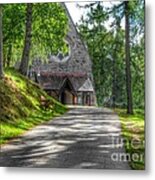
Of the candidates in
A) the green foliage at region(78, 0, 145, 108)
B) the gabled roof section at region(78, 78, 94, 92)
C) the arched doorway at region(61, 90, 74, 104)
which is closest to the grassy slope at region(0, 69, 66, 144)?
the arched doorway at region(61, 90, 74, 104)

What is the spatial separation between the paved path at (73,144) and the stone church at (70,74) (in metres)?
0.07

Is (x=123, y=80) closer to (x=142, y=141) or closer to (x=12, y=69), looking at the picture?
(x=142, y=141)

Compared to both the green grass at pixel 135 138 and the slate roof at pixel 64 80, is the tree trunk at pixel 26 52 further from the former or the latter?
the green grass at pixel 135 138

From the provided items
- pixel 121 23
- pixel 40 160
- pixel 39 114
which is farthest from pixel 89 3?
pixel 40 160

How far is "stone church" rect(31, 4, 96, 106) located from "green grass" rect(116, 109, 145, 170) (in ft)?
0.75

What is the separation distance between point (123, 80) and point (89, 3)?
44 cm

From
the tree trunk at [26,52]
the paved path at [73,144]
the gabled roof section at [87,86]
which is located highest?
the tree trunk at [26,52]

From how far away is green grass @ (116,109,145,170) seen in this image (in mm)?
2922

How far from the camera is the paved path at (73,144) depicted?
2977 millimetres

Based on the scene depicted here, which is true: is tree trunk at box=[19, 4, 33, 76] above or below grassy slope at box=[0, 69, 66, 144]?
above

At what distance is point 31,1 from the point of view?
10.2ft

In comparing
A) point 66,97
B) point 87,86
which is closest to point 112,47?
point 87,86

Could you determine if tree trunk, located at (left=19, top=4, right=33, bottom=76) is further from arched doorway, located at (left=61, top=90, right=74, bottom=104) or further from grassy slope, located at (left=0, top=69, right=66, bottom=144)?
arched doorway, located at (left=61, top=90, right=74, bottom=104)

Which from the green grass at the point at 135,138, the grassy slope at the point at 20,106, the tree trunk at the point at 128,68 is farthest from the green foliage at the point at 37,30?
the green grass at the point at 135,138
